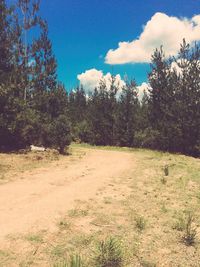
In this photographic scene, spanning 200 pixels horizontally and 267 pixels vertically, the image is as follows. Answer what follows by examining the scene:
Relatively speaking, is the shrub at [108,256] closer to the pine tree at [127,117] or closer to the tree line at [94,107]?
the tree line at [94,107]

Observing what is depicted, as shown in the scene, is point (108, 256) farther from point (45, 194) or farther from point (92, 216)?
point (45, 194)

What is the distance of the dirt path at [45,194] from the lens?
7.26 metres

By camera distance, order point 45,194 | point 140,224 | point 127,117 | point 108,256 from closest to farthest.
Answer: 1. point 108,256
2. point 140,224
3. point 45,194
4. point 127,117

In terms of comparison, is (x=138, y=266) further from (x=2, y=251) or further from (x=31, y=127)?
(x=31, y=127)

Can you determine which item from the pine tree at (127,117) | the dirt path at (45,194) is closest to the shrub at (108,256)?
the dirt path at (45,194)

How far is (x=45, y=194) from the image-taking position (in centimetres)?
1004

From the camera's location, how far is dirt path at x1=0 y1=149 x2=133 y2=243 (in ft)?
23.8

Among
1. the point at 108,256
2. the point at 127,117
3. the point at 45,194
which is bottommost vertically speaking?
the point at 108,256

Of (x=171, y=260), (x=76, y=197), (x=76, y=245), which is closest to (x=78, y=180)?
(x=76, y=197)

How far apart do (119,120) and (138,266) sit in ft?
115

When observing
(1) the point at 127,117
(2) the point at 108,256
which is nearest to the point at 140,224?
(2) the point at 108,256

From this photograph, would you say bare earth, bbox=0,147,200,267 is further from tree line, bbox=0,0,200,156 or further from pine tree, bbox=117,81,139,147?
pine tree, bbox=117,81,139,147

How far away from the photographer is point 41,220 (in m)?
7.45

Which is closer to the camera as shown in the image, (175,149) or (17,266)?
(17,266)
